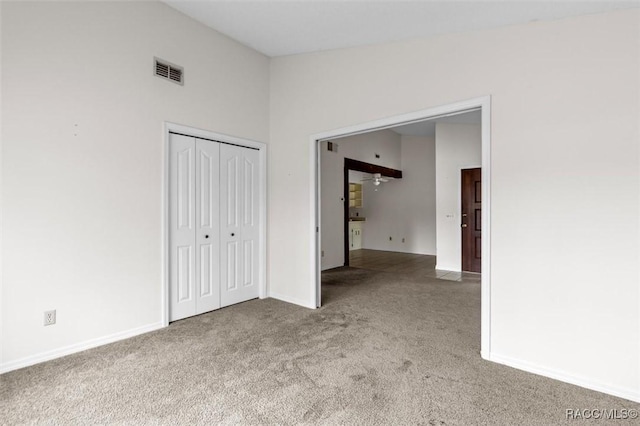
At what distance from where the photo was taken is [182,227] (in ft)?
11.2

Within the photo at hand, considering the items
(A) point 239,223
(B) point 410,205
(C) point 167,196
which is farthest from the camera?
(B) point 410,205

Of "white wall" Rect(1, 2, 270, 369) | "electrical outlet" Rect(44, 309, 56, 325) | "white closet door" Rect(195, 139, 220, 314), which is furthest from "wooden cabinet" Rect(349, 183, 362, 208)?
"electrical outlet" Rect(44, 309, 56, 325)

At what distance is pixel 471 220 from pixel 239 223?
177 inches

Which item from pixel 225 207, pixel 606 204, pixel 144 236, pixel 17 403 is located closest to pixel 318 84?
pixel 225 207

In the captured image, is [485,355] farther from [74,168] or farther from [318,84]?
[74,168]

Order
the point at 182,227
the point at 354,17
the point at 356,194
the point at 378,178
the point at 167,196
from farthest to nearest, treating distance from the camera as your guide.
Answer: the point at 356,194
the point at 378,178
the point at 182,227
the point at 167,196
the point at 354,17

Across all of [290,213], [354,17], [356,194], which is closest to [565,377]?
[290,213]

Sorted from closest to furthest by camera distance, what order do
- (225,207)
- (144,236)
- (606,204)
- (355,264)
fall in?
(606,204)
(144,236)
(225,207)
(355,264)

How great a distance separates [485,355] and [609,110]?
6.35ft

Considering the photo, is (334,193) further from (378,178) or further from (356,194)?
(356,194)

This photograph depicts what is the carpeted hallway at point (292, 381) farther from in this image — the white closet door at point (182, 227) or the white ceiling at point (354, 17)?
the white ceiling at point (354, 17)

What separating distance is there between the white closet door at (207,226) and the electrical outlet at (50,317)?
4.13ft

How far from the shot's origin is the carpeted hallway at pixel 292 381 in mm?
1828

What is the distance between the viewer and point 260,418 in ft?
5.89
